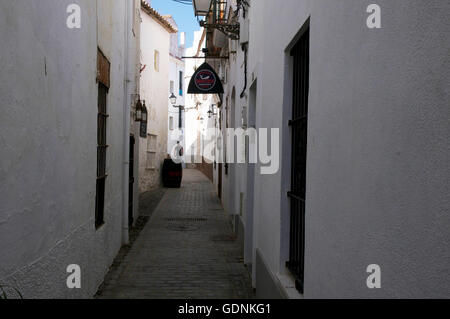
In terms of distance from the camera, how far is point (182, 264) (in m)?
7.07

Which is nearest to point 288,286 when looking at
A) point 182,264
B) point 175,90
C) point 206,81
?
point 182,264

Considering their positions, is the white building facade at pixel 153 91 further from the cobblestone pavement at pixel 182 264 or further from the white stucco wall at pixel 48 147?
the white stucco wall at pixel 48 147

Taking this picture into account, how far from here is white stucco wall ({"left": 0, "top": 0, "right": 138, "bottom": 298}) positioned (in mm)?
2574

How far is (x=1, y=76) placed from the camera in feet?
7.90

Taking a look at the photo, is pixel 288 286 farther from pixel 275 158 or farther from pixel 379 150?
pixel 379 150

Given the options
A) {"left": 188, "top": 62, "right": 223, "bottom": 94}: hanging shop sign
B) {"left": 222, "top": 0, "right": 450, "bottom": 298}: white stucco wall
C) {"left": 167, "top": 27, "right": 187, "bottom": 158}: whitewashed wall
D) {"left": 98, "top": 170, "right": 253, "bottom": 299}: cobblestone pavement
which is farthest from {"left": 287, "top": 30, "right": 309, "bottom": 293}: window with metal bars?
{"left": 167, "top": 27, "right": 187, "bottom": 158}: whitewashed wall

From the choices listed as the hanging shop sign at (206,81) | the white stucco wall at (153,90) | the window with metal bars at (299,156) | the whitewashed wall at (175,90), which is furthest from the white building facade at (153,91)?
the whitewashed wall at (175,90)

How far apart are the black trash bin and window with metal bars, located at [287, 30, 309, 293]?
16778mm

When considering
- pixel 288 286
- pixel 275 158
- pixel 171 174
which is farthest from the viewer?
pixel 171 174

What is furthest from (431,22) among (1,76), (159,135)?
(159,135)

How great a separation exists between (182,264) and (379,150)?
5652mm

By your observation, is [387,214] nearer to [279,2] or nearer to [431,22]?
[431,22]

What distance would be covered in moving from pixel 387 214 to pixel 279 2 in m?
3.14

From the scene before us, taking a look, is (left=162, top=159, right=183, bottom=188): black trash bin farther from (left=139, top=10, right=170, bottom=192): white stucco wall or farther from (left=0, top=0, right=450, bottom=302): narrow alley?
(left=0, top=0, right=450, bottom=302): narrow alley
